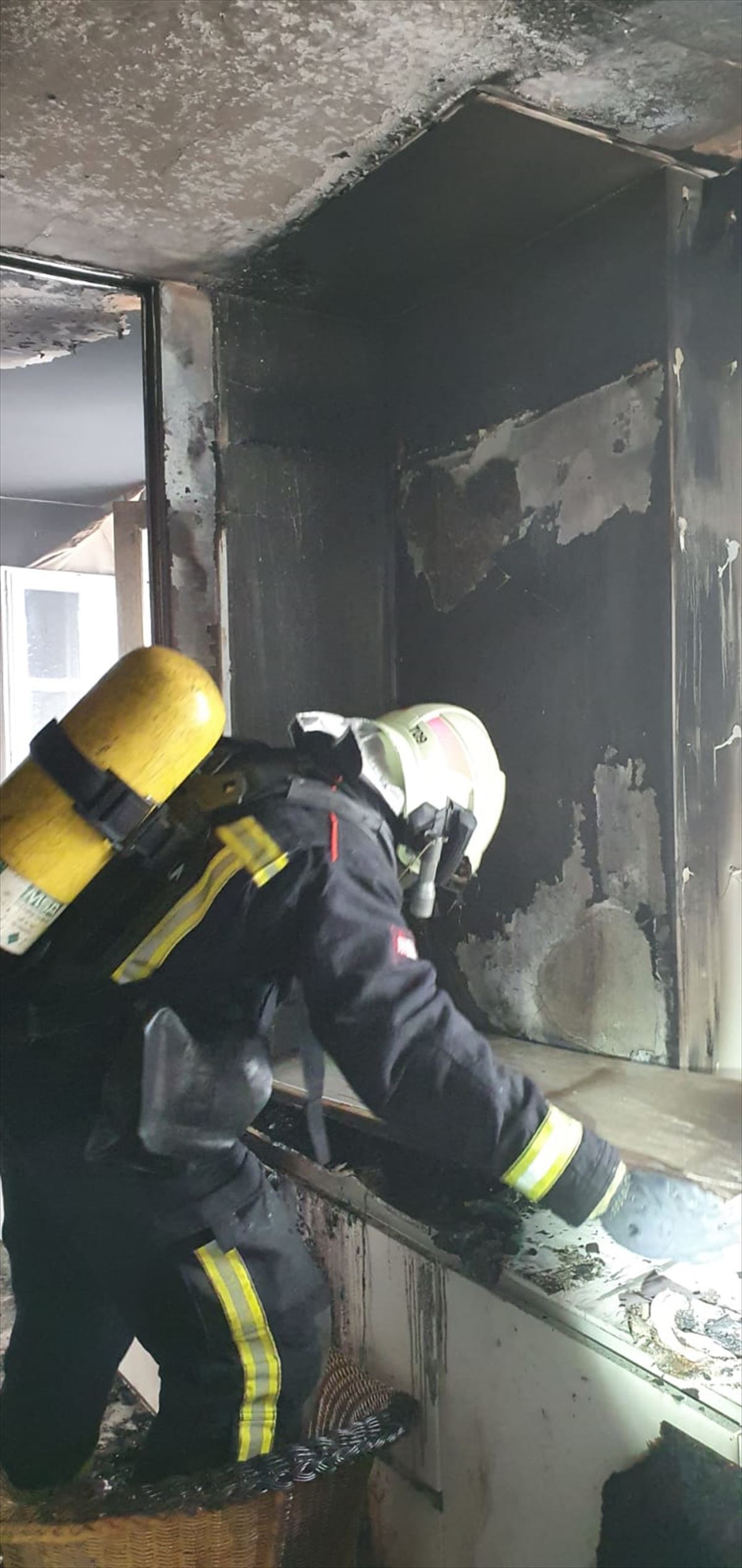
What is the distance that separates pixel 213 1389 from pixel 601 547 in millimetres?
1541

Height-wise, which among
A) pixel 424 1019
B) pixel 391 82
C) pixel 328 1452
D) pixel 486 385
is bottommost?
pixel 328 1452

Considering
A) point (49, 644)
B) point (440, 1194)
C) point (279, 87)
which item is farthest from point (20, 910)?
point (49, 644)

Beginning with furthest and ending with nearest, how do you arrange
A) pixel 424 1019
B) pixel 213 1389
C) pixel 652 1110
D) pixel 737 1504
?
pixel 652 1110 < pixel 213 1389 < pixel 424 1019 < pixel 737 1504

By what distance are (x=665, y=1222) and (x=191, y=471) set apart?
1.66 m

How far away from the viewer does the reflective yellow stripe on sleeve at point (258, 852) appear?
1191 millimetres

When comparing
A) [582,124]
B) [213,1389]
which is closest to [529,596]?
[582,124]

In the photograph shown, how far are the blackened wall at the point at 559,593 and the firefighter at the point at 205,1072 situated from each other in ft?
1.97

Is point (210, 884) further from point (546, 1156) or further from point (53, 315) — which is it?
point (53, 315)

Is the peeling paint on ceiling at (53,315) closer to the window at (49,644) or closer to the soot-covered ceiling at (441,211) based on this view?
the soot-covered ceiling at (441,211)

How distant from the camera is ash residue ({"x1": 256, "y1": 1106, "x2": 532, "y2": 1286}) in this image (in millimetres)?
1397

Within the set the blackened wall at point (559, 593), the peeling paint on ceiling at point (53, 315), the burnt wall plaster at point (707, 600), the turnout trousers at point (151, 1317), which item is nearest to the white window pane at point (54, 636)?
the peeling paint on ceiling at point (53, 315)

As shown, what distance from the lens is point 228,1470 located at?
1328mm

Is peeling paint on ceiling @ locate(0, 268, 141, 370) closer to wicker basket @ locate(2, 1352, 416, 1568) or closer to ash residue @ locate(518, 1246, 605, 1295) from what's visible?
ash residue @ locate(518, 1246, 605, 1295)

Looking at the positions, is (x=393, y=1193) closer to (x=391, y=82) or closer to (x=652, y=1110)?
(x=652, y=1110)
